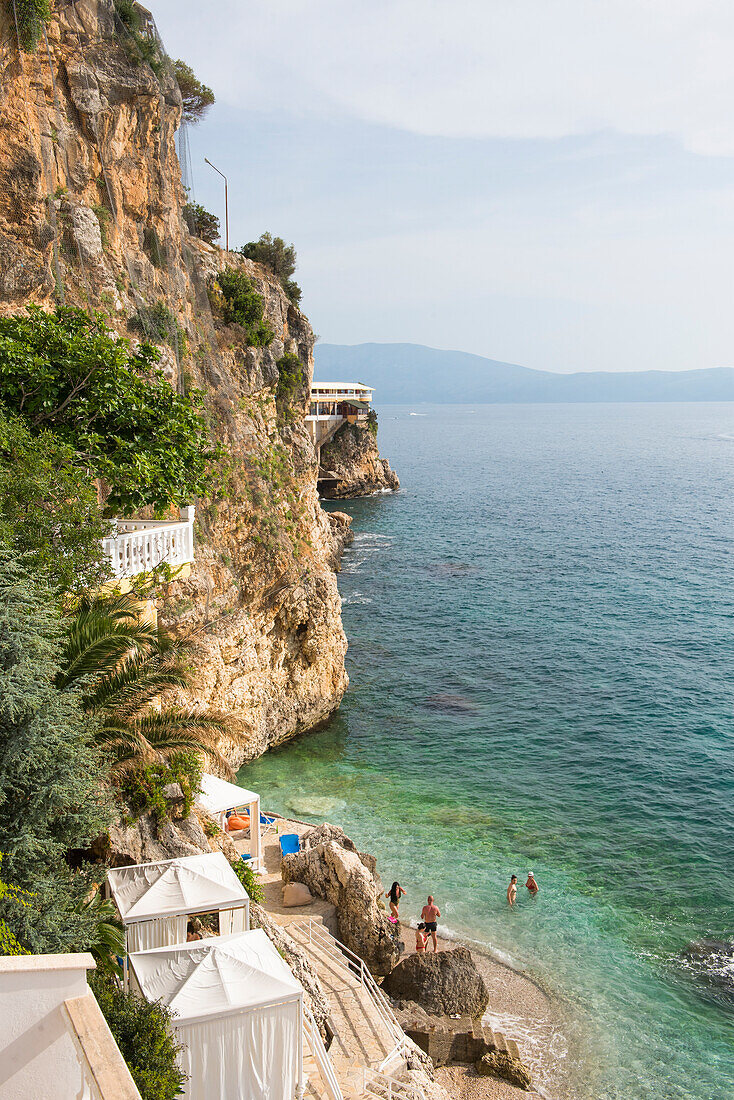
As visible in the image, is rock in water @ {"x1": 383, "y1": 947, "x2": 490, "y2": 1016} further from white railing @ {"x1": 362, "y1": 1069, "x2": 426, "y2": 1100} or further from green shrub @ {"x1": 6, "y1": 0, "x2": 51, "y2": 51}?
green shrub @ {"x1": 6, "y1": 0, "x2": 51, "y2": 51}

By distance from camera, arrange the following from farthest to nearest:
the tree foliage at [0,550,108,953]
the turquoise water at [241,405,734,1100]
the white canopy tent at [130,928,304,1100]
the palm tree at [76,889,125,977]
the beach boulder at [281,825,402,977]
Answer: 1. the turquoise water at [241,405,734,1100]
2. the beach boulder at [281,825,402,977]
3. the palm tree at [76,889,125,977]
4. the white canopy tent at [130,928,304,1100]
5. the tree foliage at [0,550,108,953]

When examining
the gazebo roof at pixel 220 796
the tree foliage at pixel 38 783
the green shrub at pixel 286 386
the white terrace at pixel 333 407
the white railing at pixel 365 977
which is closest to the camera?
the tree foliage at pixel 38 783

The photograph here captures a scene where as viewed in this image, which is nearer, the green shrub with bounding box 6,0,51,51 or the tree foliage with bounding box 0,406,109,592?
the tree foliage with bounding box 0,406,109,592

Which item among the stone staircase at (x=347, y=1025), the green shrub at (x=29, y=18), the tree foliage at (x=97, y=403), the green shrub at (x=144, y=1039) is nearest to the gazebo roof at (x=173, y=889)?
the green shrub at (x=144, y=1039)

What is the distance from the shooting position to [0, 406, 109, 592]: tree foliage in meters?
11.0

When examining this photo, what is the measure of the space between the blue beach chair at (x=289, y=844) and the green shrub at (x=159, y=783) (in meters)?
7.37

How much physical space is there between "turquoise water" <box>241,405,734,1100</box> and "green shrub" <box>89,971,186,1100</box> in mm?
9831

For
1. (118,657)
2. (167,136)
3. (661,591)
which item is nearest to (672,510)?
(661,591)

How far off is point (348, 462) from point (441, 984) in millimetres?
75166

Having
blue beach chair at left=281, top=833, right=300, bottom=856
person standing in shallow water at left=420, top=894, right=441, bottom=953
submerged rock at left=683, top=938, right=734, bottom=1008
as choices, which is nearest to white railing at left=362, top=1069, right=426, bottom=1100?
person standing in shallow water at left=420, top=894, right=441, bottom=953

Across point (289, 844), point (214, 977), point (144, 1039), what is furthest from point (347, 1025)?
point (289, 844)

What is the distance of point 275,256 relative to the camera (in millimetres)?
40281

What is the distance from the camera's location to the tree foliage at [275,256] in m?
40.2

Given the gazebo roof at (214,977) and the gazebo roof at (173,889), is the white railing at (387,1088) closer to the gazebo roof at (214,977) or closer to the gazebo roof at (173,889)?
the gazebo roof at (214,977)
